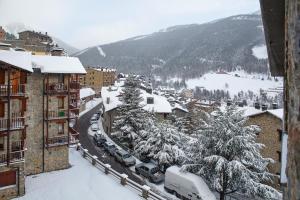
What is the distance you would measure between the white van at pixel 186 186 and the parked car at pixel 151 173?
321cm

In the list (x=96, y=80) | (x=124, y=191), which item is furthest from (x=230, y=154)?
(x=96, y=80)

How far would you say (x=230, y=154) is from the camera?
26328mm

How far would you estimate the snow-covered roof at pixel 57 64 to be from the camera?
2578 cm

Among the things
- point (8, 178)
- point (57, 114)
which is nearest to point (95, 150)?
point (57, 114)

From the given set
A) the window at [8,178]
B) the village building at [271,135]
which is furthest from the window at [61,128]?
the village building at [271,135]

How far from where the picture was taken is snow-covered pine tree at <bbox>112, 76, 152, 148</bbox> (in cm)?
4209

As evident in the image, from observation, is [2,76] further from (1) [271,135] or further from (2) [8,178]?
(1) [271,135]

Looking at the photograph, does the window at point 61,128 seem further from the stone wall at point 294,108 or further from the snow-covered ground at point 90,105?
the snow-covered ground at point 90,105

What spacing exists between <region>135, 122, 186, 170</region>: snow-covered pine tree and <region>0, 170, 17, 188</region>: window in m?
15.9

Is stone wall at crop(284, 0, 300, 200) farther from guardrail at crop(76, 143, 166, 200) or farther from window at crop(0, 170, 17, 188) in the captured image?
window at crop(0, 170, 17, 188)

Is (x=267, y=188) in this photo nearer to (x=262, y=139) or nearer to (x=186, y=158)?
(x=186, y=158)

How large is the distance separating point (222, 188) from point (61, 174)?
1356 centimetres

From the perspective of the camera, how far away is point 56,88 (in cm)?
2712

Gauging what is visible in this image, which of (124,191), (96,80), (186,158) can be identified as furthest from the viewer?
(96,80)
